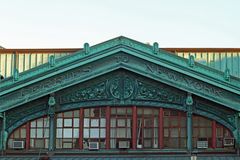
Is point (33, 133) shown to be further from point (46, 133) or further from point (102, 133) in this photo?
point (102, 133)

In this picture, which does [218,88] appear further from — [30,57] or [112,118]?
[30,57]

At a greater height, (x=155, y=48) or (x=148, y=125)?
(x=155, y=48)

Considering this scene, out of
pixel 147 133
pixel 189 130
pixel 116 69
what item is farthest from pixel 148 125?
pixel 116 69

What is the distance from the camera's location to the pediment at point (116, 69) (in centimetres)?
2666

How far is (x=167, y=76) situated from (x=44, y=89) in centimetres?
616

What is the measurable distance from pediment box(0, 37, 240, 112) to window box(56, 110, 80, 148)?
5.24ft

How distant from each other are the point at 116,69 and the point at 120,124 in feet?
9.29

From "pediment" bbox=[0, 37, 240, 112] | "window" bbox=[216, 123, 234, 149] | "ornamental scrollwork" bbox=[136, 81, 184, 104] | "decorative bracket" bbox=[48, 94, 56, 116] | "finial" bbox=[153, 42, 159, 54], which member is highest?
"finial" bbox=[153, 42, 159, 54]

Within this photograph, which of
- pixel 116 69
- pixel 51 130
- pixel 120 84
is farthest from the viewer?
pixel 51 130

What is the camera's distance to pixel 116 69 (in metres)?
27.0

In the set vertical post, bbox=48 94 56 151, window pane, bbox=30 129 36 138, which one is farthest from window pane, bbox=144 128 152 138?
window pane, bbox=30 129 36 138

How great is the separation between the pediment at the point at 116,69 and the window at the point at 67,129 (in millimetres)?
1597

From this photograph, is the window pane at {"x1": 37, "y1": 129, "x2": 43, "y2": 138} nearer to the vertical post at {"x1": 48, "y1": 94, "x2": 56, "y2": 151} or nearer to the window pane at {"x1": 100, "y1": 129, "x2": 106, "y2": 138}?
the vertical post at {"x1": 48, "y1": 94, "x2": 56, "y2": 151}

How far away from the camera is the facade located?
26.8 metres
